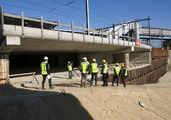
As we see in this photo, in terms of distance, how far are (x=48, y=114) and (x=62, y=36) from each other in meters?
7.07

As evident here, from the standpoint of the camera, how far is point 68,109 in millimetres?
4035

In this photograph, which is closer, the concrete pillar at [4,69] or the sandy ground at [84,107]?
the sandy ground at [84,107]

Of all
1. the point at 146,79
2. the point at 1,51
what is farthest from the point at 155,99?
the point at 146,79

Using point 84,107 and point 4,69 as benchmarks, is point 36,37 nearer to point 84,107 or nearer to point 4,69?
Answer: point 4,69

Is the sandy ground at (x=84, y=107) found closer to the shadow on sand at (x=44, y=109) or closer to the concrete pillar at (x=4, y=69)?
the shadow on sand at (x=44, y=109)

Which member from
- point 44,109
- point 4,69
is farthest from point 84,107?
point 4,69

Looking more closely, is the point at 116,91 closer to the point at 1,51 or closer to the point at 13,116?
the point at 13,116

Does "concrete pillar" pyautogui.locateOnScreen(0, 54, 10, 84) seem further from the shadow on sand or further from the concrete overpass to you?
the shadow on sand

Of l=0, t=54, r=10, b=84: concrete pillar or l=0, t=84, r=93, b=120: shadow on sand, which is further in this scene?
l=0, t=54, r=10, b=84: concrete pillar

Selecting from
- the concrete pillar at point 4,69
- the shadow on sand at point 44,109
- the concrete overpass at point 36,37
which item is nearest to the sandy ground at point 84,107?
the shadow on sand at point 44,109

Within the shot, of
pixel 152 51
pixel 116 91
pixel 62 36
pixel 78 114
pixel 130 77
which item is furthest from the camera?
pixel 152 51

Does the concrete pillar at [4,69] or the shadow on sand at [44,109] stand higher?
the concrete pillar at [4,69]

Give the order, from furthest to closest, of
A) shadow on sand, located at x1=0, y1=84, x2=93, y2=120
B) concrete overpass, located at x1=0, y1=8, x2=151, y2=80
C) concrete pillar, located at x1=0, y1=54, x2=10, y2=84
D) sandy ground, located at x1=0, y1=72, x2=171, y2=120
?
1. concrete pillar, located at x1=0, y1=54, x2=10, y2=84
2. concrete overpass, located at x1=0, y1=8, x2=151, y2=80
3. sandy ground, located at x1=0, y1=72, x2=171, y2=120
4. shadow on sand, located at x1=0, y1=84, x2=93, y2=120

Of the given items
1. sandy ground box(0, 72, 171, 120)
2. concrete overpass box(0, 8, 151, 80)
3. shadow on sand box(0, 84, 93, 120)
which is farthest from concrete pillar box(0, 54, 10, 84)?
shadow on sand box(0, 84, 93, 120)
